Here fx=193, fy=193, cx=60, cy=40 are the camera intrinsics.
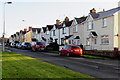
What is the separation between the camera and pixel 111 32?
1235 inches

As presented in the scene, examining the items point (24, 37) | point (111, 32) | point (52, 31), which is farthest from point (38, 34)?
point (111, 32)

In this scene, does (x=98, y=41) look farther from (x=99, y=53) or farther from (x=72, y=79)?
(x=72, y=79)

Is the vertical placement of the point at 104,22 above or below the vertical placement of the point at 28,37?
above

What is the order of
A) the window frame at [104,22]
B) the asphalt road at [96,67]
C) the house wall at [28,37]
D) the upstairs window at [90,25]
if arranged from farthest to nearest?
1. the house wall at [28,37]
2. the upstairs window at [90,25]
3. the window frame at [104,22]
4. the asphalt road at [96,67]

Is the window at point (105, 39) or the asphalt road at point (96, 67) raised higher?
the window at point (105, 39)

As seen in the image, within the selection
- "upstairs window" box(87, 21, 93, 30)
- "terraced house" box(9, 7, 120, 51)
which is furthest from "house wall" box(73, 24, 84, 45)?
"upstairs window" box(87, 21, 93, 30)

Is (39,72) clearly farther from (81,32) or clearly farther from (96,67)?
(81,32)

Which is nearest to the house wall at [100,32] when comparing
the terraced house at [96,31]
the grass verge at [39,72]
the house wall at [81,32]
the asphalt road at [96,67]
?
the terraced house at [96,31]

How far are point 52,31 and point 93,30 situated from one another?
28380 mm

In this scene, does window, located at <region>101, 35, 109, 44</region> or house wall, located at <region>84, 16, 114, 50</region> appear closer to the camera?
house wall, located at <region>84, 16, 114, 50</region>

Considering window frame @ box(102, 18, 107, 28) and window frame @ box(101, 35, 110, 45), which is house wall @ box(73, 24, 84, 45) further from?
window frame @ box(102, 18, 107, 28)

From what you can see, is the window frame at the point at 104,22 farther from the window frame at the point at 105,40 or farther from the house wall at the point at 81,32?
the house wall at the point at 81,32

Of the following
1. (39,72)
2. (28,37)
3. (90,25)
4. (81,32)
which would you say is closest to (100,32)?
(90,25)

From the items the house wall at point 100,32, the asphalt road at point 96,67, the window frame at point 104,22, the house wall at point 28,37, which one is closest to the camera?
the asphalt road at point 96,67
